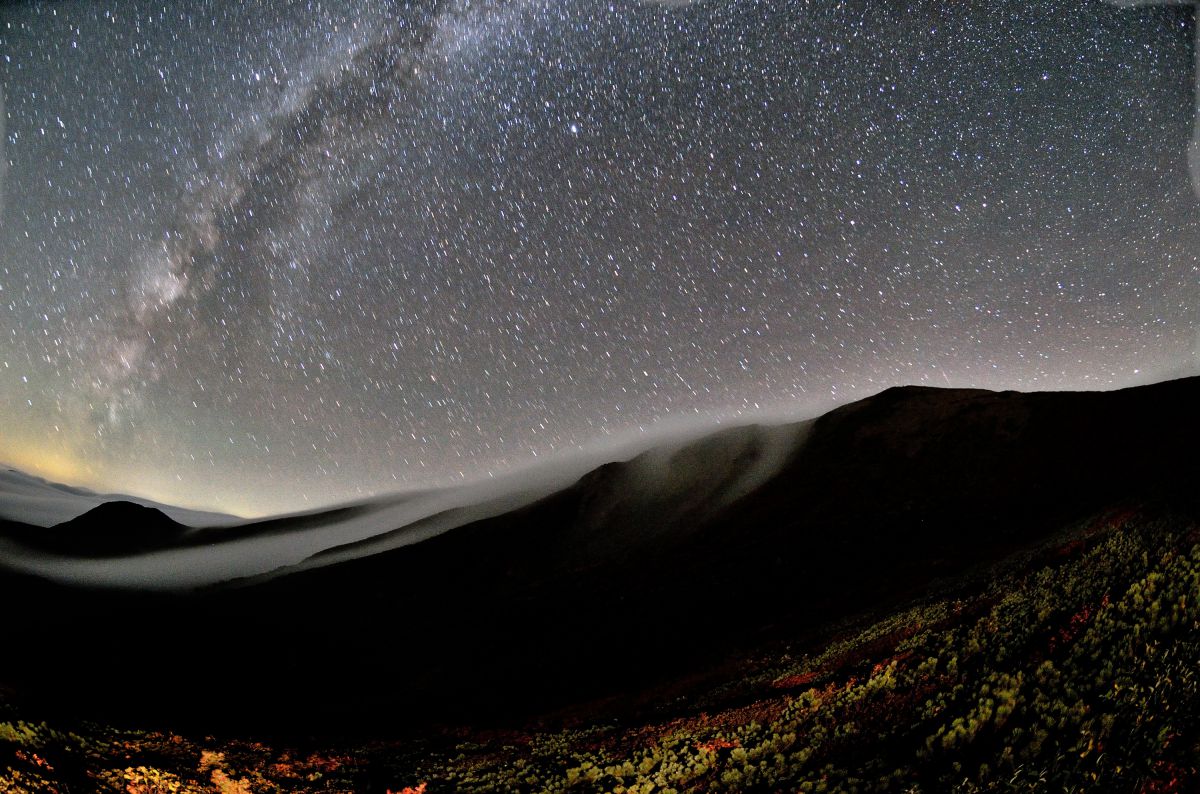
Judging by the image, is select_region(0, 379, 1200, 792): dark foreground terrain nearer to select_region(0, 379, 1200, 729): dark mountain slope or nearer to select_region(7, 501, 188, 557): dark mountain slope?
select_region(0, 379, 1200, 729): dark mountain slope

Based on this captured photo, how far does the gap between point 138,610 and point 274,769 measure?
176 ft

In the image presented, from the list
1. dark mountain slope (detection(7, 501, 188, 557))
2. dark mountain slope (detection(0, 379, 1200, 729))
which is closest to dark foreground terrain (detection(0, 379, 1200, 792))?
dark mountain slope (detection(0, 379, 1200, 729))

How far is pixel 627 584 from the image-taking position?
38625 millimetres

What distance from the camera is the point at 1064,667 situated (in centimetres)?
708

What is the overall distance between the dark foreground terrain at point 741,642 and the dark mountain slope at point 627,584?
0.30 metres

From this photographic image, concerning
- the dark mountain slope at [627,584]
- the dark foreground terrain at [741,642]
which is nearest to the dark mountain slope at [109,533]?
the dark foreground terrain at [741,642]

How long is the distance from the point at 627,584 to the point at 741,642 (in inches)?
637

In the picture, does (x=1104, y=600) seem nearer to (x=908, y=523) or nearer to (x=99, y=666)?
(x=908, y=523)

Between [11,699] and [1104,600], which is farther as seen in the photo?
[11,699]

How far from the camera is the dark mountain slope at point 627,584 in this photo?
984 inches

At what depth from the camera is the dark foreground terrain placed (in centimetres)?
692

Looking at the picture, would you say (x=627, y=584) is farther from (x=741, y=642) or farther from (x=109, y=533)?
(x=109, y=533)

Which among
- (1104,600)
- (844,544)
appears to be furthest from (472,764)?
(844,544)

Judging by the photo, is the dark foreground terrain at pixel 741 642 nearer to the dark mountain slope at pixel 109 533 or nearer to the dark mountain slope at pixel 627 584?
the dark mountain slope at pixel 627 584
